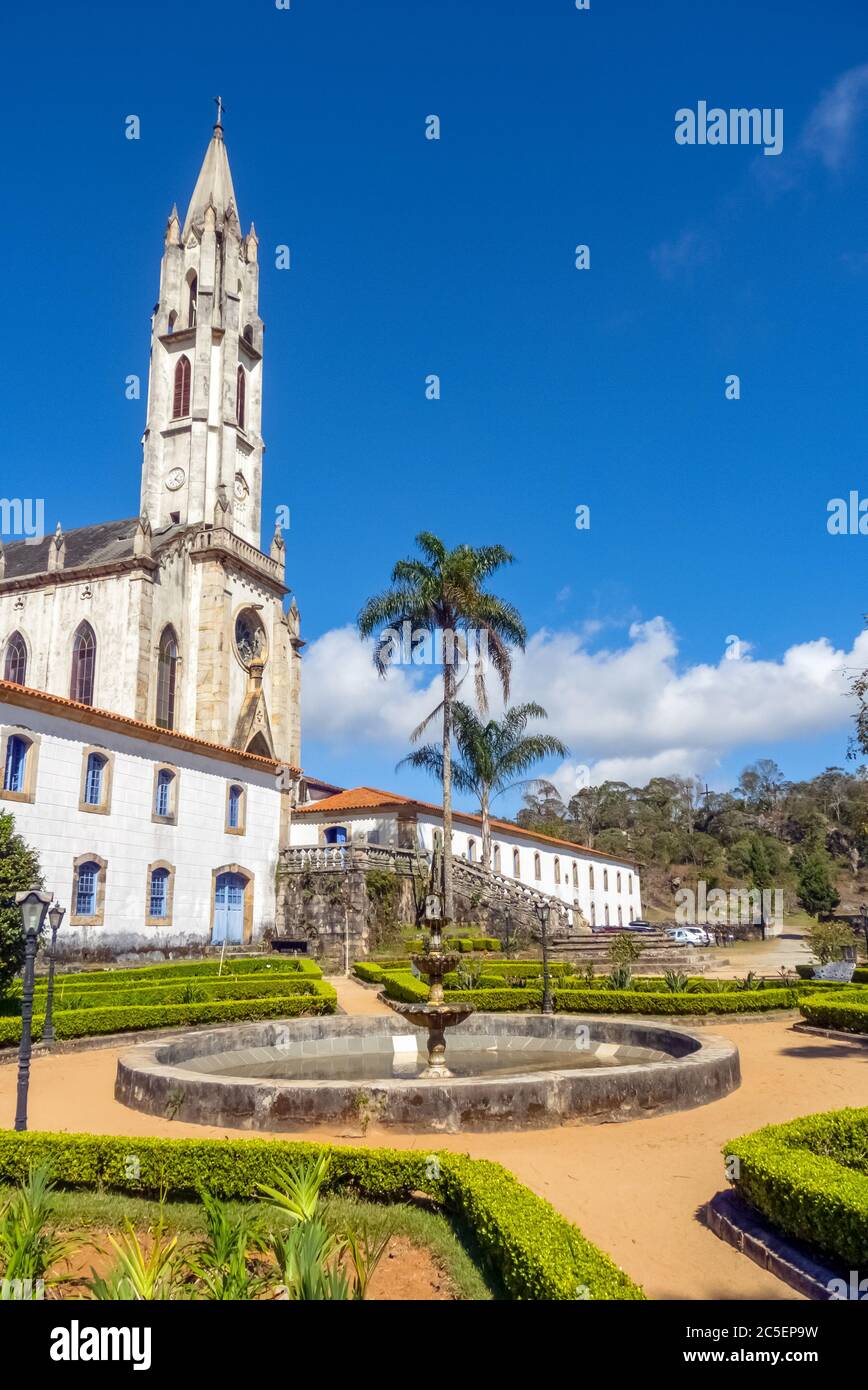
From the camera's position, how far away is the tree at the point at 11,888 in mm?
15906

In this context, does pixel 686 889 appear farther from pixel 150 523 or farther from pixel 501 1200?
pixel 501 1200

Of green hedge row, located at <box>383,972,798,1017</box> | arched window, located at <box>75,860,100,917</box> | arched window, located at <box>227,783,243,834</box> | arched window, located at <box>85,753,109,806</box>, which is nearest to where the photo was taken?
green hedge row, located at <box>383,972,798,1017</box>

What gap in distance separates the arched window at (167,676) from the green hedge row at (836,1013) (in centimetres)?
3236

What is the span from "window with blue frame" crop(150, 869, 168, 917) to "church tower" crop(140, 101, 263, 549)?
24.2 metres

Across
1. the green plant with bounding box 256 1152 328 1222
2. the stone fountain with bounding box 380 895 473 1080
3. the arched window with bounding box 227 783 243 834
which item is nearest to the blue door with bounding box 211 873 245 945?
the arched window with bounding box 227 783 243 834

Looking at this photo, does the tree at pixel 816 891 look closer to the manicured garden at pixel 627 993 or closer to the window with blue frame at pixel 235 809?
the manicured garden at pixel 627 993

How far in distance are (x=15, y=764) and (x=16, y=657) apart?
22.6 meters

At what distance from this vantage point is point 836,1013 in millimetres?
16875

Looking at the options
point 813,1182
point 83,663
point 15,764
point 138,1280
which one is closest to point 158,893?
point 15,764

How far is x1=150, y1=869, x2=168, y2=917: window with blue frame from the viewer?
28516mm

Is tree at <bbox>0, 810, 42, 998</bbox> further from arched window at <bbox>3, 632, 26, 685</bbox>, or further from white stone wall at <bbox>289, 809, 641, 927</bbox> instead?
arched window at <bbox>3, 632, 26, 685</bbox>

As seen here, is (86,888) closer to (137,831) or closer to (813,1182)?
(137,831)

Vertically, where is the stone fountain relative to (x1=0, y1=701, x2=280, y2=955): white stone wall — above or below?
below
